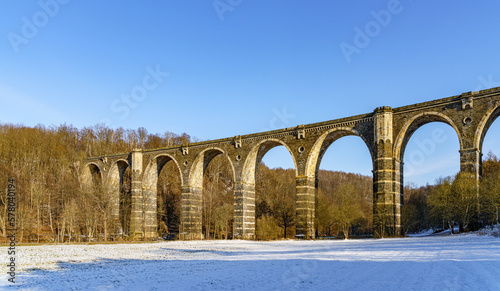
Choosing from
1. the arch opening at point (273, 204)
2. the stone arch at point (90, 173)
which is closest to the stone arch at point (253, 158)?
the arch opening at point (273, 204)

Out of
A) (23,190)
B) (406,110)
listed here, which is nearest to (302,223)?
(406,110)

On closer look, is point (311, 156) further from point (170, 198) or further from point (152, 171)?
point (170, 198)

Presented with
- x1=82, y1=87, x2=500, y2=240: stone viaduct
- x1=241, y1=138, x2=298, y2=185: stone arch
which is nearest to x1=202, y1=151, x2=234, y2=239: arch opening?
x1=82, y1=87, x2=500, y2=240: stone viaduct

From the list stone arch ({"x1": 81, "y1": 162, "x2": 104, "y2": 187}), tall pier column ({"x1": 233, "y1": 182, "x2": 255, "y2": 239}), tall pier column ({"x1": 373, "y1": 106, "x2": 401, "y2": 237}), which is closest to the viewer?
tall pier column ({"x1": 373, "y1": 106, "x2": 401, "y2": 237})

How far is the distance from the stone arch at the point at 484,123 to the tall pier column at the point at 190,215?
87.0 ft

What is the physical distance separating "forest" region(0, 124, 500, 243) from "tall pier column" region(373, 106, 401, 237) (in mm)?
4095

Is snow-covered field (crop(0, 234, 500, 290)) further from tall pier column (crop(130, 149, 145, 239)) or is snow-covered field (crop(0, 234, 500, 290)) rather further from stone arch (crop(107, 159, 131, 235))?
stone arch (crop(107, 159, 131, 235))

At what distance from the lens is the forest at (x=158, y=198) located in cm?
3077

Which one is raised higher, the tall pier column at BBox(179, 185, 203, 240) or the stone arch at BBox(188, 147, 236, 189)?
the stone arch at BBox(188, 147, 236, 189)

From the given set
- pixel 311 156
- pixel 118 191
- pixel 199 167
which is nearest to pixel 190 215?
pixel 199 167

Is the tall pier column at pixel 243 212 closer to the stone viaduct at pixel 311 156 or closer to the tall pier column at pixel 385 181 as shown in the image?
the stone viaduct at pixel 311 156

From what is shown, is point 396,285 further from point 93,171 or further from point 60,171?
point 60,171

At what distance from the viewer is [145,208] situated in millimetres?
44375

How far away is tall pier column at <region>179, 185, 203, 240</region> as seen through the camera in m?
40.3
